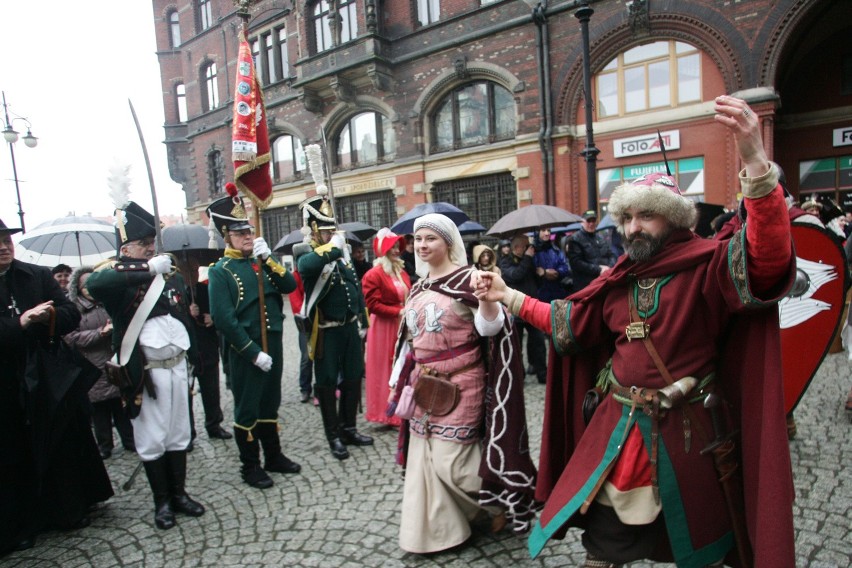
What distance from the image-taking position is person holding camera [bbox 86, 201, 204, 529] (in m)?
3.35

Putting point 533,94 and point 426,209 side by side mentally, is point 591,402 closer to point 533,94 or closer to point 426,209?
point 426,209

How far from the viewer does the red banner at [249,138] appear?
3865 millimetres

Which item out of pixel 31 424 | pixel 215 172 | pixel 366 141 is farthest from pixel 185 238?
pixel 215 172

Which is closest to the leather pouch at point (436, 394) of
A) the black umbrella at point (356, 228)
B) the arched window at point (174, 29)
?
the black umbrella at point (356, 228)

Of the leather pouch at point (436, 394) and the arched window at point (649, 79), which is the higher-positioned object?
the arched window at point (649, 79)

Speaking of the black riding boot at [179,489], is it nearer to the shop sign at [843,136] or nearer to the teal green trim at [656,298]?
the teal green trim at [656,298]

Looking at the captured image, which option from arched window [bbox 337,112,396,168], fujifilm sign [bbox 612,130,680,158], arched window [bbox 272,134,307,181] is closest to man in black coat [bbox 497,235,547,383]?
fujifilm sign [bbox 612,130,680,158]

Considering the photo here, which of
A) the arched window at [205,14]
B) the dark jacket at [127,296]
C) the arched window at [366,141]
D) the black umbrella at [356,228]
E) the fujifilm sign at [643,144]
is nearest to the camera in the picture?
the dark jacket at [127,296]

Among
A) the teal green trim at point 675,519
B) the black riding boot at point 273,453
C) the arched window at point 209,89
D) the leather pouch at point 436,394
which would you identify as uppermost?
the arched window at point 209,89

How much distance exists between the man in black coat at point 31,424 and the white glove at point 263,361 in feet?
3.65

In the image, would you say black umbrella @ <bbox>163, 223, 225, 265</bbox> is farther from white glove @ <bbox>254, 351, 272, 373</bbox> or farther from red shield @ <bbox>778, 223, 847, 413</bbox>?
red shield @ <bbox>778, 223, 847, 413</bbox>

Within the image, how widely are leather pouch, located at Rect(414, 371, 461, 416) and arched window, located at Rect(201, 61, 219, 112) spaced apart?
2392 centimetres

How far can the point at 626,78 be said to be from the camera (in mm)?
12836

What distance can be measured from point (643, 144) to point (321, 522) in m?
12.0
